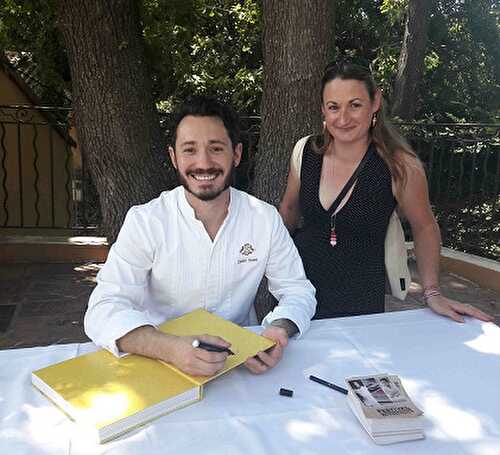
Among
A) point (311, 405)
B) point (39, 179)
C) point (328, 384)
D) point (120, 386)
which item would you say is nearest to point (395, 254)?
point (328, 384)

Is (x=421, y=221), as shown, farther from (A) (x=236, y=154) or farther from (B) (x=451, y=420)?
(B) (x=451, y=420)

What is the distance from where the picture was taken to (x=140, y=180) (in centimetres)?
421

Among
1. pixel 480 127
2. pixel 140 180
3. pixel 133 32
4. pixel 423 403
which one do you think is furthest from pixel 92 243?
pixel 423 403

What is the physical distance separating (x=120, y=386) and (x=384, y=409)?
63 cm

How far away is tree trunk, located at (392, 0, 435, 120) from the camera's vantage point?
941 cm

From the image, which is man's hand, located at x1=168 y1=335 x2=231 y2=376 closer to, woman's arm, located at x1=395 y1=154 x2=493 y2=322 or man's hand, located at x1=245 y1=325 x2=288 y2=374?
man's hand, located at x1=245 y1=325 x2=288 y2=374

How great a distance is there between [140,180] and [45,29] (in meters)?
4.67

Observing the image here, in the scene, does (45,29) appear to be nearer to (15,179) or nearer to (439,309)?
(15,179)

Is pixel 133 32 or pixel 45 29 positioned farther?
pixel 45 29

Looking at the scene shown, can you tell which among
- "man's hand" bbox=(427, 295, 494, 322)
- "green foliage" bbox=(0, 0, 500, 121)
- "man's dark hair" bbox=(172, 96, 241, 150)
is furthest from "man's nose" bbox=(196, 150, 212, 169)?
"green foliage" bbox=(0, 0, 500, 121)

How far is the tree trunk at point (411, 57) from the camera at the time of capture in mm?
9406

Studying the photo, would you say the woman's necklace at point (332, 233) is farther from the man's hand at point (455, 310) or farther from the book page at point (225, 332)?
the book page at point (225, 332)

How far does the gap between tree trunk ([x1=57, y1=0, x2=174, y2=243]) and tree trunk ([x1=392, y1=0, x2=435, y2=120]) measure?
634cm

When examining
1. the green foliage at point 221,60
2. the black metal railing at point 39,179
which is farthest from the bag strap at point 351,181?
the green foliage at point 221,60
